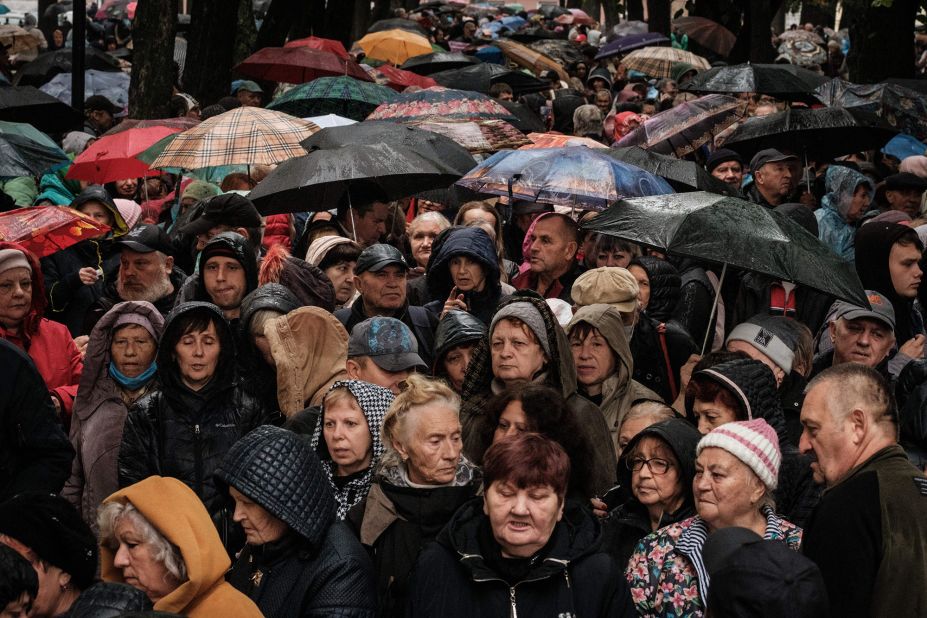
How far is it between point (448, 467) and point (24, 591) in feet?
5.43

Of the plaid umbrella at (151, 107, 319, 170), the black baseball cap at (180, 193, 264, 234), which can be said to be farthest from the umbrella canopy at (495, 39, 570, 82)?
the black baseball cap at (180, 193, 264, 234)

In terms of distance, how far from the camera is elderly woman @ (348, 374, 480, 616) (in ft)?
17.5

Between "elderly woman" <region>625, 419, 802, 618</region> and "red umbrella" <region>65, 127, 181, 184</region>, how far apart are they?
25.8 ft

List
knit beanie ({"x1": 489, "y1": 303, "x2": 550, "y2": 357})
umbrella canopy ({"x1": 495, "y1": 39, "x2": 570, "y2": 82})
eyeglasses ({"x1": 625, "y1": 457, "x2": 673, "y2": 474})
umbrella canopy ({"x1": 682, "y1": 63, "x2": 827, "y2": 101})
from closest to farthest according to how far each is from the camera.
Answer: eyeglasses ({"x1": 625, "y1": 457, "x2": 673, "y2": 474}), knit beanie ({"x1": 489, "y1": 303, "x2": 550, "y2": 357}), umbrella canopy ({"x1": 682, "y1": 63, "x2": 827, "y2": 101}), umbrella canopy ({"x1": 495, "y1": 39, "x2": 570, "y2": 82})

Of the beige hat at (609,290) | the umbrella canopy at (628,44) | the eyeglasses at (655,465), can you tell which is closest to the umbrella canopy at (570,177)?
the beige hat at (609,290)

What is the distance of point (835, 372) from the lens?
5207mm

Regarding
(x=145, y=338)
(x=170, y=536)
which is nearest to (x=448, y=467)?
(x=170, y=536)

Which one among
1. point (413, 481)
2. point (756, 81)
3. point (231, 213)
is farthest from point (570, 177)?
point (756, 81)

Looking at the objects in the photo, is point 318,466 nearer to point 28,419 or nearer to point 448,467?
point 448,467

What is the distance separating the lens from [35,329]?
7.39 m

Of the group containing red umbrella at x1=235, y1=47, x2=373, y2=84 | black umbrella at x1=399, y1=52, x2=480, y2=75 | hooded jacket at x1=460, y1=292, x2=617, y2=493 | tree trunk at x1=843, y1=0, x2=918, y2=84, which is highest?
hooded jacket at x1=460, y1=292, x2=617, y2=493

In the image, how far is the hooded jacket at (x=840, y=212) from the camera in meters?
10.8

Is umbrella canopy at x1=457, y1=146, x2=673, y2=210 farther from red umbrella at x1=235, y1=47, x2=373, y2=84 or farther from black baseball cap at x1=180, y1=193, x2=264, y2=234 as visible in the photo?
red umbrella at x1=235, y1=47, x2=373, y2=84

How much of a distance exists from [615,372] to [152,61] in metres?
11.7
